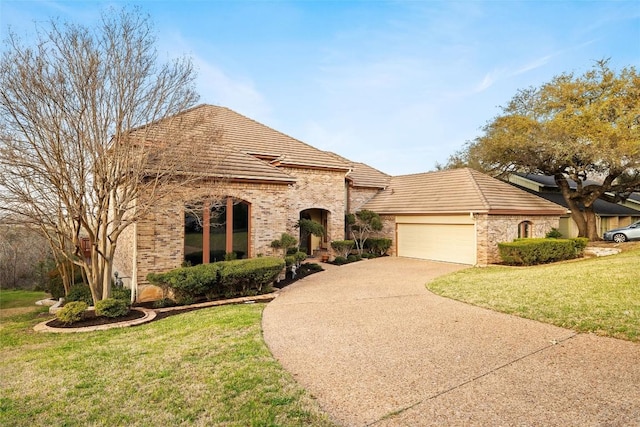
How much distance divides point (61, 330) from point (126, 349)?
2.65m

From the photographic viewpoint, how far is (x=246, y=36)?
488 inches

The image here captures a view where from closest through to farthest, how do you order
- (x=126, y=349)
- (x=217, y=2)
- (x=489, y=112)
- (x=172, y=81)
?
(x=126, y=349) < (x=172, y=81) < (x=217, y=2) < (x=489, y=112)

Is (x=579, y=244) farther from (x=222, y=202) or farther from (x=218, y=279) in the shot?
(x=218, y=279)

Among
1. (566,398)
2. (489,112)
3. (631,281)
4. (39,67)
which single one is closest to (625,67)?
(489,112)

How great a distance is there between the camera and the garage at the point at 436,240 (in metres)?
16.5

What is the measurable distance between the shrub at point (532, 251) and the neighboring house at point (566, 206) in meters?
8.41

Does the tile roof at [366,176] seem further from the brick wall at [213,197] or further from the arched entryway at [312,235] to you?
the brick wall at [213,197]

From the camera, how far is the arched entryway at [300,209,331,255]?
18.3 m

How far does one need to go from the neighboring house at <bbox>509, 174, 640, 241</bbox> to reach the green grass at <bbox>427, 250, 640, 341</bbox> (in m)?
13.7

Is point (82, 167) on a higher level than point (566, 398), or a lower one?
higher

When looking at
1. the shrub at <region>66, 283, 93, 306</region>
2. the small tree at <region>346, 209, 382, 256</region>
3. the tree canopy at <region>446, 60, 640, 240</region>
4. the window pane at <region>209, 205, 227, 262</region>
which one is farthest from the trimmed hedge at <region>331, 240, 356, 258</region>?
the tree canopy at <region>446, 60, 640, 240</region>

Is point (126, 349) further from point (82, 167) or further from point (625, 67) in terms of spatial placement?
point (625, 67)

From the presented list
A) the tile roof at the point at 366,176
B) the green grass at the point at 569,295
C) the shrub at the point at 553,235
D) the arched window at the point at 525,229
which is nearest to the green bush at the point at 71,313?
the green grass at the point at 569,295

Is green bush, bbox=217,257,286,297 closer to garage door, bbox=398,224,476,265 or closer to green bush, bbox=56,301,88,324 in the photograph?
green bush, bbox=56,301,88,324
